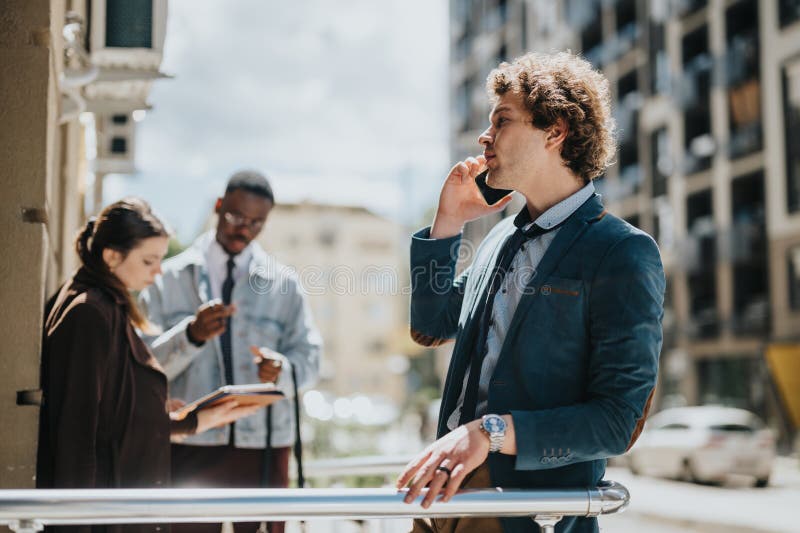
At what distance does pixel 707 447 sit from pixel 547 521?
726 inches

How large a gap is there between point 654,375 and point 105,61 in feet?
11.8

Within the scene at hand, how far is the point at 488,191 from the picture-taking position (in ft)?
9.21

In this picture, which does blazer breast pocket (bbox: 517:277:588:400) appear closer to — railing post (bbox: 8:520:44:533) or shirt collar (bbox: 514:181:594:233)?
shirt collar (bbox: 514:181:594:233)

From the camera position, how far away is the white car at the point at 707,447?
61.8ft

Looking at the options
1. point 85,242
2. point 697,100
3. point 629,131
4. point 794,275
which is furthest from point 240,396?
point 629,131

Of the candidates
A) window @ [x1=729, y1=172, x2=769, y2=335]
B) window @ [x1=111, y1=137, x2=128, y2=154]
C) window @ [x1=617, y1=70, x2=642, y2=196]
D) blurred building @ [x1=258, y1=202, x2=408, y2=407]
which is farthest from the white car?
blurred building @ [x1=258, y1=202, x2=408, y2=407]

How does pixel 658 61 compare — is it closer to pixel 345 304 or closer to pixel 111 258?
pixel 111 258

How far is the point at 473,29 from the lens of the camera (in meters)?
58.9

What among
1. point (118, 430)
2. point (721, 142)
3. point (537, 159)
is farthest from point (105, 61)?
point (721, 142)

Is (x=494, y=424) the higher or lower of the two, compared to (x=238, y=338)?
lower

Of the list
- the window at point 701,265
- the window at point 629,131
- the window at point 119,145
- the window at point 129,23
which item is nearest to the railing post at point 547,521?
the window at point 129,23

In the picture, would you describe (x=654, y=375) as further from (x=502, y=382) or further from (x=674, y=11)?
(x=674, y=11)

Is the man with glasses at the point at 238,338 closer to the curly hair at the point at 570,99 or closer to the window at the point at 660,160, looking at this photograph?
the curly hair at the point at 570,99

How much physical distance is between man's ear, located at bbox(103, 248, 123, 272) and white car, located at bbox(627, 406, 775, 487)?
53.3 ft
